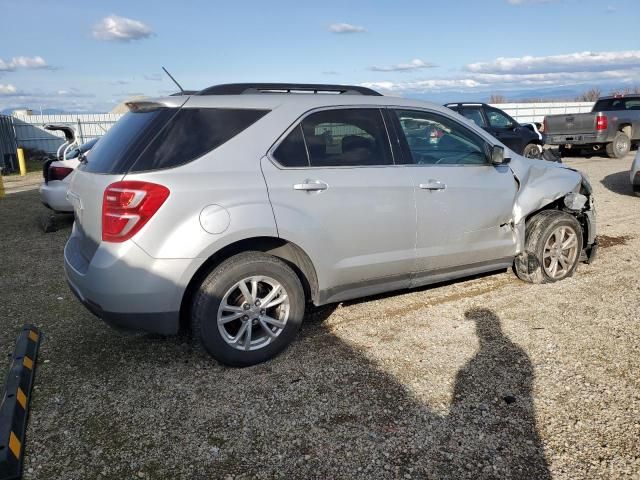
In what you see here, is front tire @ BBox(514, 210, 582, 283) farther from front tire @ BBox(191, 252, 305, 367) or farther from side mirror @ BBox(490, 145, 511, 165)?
front tire @ BBox(191, 252, 305, 367)

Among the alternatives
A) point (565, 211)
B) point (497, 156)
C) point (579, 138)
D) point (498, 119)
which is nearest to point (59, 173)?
point (497, 156)

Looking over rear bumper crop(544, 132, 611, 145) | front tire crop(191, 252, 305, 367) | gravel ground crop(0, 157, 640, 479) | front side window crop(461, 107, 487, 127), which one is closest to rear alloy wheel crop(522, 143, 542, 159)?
front side window crop(461, 107, 487, 127)

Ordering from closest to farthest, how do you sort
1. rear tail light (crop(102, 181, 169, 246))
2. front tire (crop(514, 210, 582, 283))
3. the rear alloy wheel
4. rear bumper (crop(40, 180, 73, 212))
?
rear tail light (crop(102, 181, 169, 246)), front tire (crop(514, 210, 582, 283)), rear bumper (crop(40, 180, 73, 212)), the rear alloy wheel

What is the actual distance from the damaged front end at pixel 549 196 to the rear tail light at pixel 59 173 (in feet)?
21.2

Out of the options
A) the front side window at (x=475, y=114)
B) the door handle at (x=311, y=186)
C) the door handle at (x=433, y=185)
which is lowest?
the door handle at (x=433, y=185)

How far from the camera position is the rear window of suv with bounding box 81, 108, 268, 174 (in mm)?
3273

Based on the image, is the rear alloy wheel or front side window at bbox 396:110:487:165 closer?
front side window at bbox 396:110:487:165

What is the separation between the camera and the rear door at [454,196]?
4137 millimetres

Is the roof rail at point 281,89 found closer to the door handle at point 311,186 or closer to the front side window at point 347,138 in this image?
the front side window at point 347,138

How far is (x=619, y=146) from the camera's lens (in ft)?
52.5

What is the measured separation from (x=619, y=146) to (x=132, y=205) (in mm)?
16583

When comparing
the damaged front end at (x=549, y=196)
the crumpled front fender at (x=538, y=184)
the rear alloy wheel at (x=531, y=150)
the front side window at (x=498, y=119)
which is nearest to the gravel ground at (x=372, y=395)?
the damaged front end at (x=549, y=196)

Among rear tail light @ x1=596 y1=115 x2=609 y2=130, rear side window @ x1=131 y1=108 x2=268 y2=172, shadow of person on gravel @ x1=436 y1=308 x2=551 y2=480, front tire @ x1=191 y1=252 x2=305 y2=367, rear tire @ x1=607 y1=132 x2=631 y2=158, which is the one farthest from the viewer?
rear tire @ x1=607 y1=132 x2=631 y2=158

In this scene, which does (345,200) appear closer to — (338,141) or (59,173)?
(338,141)
